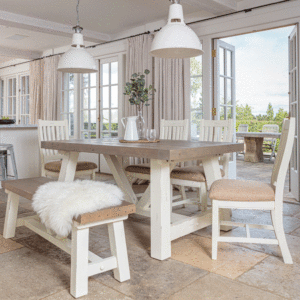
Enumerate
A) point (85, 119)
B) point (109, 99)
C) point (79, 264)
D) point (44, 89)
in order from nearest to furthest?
point (79, 264), point (109, 99), point (85, 119), point (44, 89)

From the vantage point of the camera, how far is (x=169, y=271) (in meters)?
1.97

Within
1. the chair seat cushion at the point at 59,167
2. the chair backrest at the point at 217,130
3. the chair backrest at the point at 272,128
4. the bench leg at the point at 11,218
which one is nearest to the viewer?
the bench leg at the point at 11,218

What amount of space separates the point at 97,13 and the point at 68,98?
2.44 meters

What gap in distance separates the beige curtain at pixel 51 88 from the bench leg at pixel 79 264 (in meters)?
5.42

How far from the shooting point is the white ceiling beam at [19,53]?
6.91 meters

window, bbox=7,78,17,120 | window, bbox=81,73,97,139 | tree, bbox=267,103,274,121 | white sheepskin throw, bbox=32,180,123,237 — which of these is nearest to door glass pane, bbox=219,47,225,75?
window, bbox=81,73,97,139

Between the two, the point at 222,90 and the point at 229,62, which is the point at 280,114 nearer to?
the point at 229,62

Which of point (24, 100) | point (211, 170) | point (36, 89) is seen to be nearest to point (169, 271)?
point (211, 170)

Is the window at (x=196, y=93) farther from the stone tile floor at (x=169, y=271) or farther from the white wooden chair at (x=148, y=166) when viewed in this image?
the stone tile floor at (x=169, y=271)

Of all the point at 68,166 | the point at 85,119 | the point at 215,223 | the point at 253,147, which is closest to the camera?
the point at 215,223

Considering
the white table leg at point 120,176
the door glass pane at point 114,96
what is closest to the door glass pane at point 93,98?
the door glass pane at point 114,96

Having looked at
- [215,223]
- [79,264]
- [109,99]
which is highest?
[109,99]

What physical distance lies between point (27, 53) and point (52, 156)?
4.36m

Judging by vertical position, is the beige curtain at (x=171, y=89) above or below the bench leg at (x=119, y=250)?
above
